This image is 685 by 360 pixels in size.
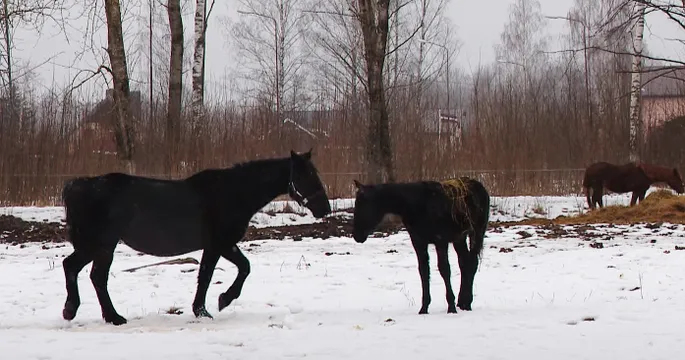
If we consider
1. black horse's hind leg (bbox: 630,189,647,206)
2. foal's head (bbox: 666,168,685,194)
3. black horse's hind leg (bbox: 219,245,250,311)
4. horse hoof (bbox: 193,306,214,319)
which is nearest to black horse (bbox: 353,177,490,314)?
black horse's hind leg (bbox: 219,245,250,311)

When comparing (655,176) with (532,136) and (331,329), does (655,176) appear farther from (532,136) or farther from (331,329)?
(331,329)

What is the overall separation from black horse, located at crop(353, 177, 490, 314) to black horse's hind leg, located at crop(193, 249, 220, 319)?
4.11 ft

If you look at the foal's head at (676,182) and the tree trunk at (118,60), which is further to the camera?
the foal's head at (676,182)

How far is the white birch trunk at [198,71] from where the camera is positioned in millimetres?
17406

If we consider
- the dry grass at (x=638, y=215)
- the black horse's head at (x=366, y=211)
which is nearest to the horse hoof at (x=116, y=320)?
the black horse's head at (x=366, y=211)

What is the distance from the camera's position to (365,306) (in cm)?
685

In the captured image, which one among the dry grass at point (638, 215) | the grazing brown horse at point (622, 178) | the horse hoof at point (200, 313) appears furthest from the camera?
the grazing brown horse at point (622, 178)

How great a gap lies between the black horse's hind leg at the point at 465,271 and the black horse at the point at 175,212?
124 cm

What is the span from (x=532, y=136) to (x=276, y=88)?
1678 cm

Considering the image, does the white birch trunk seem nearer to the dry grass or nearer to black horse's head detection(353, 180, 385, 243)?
the dry grass

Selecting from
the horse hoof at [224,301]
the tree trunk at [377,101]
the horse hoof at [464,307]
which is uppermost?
the tree trunk at [377,101]

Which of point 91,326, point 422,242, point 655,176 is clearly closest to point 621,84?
point 655,176

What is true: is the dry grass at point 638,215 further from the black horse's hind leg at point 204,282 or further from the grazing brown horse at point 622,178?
the black horse's hind leg at point 204,282

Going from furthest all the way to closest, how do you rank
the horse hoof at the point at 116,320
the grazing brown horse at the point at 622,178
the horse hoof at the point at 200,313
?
the grazing brown horse at the point at 622,178 < the horse hoof at the point at 200,313 < the horse hoof at the point at 116,320
